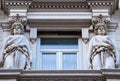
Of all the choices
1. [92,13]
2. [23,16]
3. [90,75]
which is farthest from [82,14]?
[90,75]

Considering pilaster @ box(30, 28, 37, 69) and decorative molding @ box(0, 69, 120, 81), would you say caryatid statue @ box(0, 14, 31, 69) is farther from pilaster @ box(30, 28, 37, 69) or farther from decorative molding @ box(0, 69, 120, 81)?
decorative molding @ box(0, 69, 120, 81)

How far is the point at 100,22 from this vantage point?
1666 cm

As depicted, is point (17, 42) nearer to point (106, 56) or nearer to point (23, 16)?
point (23, 16)

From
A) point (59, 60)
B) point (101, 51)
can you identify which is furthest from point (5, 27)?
point (101, 51)

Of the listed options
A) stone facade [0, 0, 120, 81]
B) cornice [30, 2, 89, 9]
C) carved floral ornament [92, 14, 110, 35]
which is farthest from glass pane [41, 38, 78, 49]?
cornice [30, 2, 89, 9]

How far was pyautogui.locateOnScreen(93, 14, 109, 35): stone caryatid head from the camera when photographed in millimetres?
16500

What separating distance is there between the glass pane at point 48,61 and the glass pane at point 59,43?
30 cm

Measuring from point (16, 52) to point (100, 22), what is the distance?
290 cm

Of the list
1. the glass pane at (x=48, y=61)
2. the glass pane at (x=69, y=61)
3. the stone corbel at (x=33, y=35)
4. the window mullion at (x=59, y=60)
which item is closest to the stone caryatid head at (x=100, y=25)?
the glass pane at (x=69, y=61)

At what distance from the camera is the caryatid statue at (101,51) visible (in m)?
15.6

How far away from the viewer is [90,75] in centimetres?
1438

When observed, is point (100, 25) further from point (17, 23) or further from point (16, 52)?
point (16, 52)

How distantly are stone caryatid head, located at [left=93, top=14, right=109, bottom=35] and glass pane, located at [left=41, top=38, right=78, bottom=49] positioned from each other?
2.81ft

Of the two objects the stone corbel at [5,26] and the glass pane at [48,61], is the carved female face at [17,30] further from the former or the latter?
the glass pane at [48,61]
